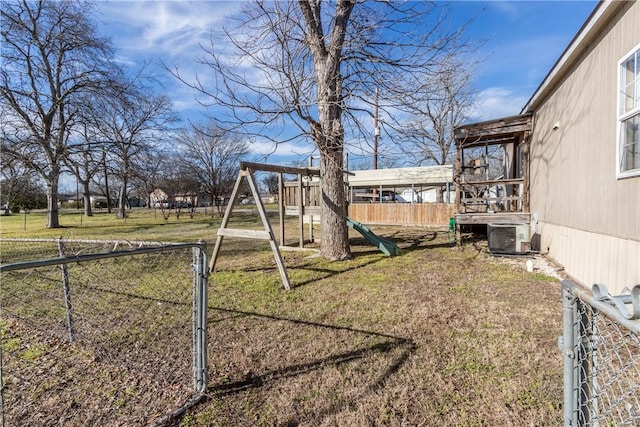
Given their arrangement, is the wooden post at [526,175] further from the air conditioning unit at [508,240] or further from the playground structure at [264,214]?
the playground structure at [264,214]

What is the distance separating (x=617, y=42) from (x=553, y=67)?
8.16ft

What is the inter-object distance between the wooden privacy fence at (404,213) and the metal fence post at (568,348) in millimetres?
15041

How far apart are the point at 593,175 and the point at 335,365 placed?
4930mm

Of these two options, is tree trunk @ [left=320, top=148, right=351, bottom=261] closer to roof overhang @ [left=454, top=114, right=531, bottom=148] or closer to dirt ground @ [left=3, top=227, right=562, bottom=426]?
dirt ground @ [left=3, top=227, right=562, bottom=426]

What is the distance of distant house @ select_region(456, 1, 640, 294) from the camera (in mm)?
4012

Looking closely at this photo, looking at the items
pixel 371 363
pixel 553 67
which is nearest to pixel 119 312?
pixel 371 363

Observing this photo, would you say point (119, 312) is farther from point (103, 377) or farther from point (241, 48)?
point (241, 48)

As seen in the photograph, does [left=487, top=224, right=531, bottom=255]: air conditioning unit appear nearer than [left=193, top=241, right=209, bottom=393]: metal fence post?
No

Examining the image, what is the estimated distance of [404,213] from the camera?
56.4ft

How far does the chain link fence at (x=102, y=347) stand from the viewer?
2.25 m

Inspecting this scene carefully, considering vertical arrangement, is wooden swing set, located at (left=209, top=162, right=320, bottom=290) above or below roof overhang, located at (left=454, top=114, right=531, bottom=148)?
below

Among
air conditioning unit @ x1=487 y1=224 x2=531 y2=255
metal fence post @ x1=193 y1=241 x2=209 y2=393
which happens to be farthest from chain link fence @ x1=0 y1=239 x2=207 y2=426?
air conditioning unit @ x1=487 y1=224 x2=531 y2=255

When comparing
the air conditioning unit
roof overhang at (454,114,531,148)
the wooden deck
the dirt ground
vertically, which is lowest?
the dirt ground

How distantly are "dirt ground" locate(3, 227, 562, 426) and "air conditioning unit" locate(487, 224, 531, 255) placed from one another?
8.88ft
